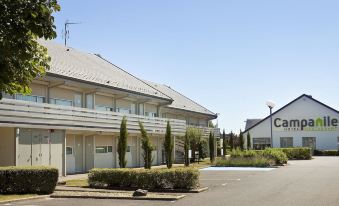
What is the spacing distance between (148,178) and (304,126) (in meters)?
52.7

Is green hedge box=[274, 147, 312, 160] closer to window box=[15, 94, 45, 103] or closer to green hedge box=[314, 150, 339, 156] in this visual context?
green hedge box=[314, 150, 339, 156]

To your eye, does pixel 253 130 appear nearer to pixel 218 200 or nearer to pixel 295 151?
pixel 295 151

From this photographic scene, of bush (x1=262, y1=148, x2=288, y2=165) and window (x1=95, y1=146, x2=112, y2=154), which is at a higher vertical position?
window (x1=95, y1=146, x2=112, y2=154)

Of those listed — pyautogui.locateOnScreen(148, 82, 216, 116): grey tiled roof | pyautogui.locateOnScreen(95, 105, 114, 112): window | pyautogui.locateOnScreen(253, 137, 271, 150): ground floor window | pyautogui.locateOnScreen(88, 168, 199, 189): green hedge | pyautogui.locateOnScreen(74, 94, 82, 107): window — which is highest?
pyautogui.locateOnScreen(148, 82, 216, 116): grey tiled roof

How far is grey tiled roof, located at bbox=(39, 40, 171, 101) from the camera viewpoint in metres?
30.0

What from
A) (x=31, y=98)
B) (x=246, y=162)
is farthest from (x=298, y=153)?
(x=31, y=98)

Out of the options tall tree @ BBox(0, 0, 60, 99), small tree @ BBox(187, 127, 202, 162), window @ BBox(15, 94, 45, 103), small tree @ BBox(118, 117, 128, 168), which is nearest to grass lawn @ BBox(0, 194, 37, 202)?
window @ BBox(15, 94, 45, 103)

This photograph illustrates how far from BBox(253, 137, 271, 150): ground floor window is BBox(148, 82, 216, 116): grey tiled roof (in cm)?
1393

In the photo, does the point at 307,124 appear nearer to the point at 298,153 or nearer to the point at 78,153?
the point at 298,153

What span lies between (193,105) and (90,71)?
24.8 m

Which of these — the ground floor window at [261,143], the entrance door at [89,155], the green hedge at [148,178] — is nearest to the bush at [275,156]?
the entrance door at [89,155]

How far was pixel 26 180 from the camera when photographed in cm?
1888

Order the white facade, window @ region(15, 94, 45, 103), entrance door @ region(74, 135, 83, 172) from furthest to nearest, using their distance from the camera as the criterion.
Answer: the white facade
entrance door @ region(74, 135, 83, 172)
window @ region(15, 94, 45, 103)

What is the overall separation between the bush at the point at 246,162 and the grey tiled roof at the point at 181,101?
418 inches
